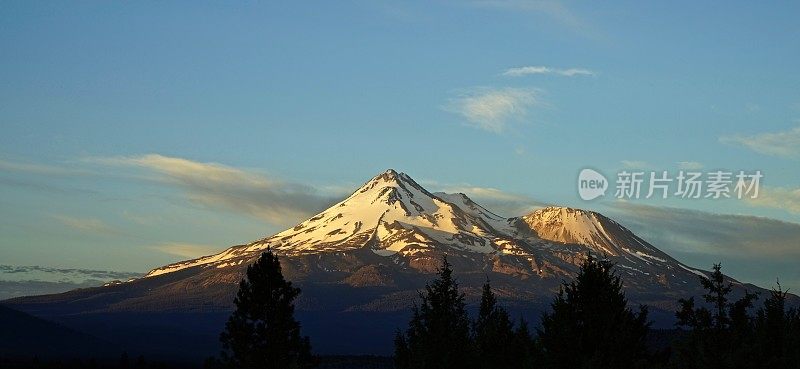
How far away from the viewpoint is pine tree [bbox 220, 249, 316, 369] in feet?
210

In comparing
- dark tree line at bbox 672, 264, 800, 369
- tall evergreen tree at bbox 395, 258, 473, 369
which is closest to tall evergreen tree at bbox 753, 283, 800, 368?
dark tree line at bbox 672, 264, 800, 369

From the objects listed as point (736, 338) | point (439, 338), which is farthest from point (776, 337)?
point (439, 338)

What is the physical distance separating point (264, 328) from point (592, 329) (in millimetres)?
21642

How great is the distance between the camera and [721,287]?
65.6 meters

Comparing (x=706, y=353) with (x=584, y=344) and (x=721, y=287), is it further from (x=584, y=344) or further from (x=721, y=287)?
(x=721, y=287)

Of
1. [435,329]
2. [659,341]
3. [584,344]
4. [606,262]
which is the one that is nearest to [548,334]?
[584,344]

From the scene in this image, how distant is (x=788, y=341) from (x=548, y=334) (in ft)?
59.4

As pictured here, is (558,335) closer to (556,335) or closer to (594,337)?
(556,335)

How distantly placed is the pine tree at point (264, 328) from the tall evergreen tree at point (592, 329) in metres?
18.5

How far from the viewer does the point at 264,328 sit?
210 ft

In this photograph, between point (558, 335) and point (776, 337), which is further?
point (776, 337)

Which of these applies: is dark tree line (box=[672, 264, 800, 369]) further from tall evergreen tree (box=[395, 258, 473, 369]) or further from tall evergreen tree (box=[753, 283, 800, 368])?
tall evergreen tree (box=[395, 258, 473, 369])

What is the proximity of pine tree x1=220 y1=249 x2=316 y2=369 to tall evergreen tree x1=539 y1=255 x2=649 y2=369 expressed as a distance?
18.5m

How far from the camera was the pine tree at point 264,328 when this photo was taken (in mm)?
63938
